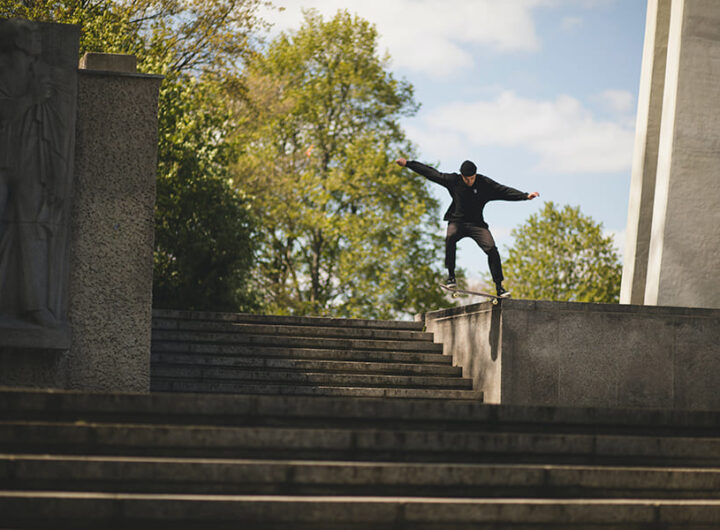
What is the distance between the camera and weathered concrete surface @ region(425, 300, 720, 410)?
10.5 m

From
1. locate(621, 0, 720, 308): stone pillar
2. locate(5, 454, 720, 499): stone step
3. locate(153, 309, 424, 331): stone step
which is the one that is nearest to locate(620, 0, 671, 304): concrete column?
locate(621, 0, 720, 308): stone pillar

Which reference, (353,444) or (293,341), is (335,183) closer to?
(293,341)

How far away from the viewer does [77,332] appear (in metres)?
8.03

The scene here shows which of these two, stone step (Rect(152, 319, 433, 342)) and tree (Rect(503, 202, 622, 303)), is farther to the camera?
tree (Rect(503, 202, 622, 303))

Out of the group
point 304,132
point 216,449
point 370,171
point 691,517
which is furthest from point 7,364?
point 304,132

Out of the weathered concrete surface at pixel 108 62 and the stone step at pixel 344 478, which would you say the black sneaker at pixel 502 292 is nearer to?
the stone step at pixel 344 478

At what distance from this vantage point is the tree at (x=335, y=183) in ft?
103

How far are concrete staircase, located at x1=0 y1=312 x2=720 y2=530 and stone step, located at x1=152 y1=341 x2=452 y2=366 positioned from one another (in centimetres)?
541

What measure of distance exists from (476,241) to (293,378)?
2987mm

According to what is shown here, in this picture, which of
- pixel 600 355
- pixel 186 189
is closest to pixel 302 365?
pixel 600 355

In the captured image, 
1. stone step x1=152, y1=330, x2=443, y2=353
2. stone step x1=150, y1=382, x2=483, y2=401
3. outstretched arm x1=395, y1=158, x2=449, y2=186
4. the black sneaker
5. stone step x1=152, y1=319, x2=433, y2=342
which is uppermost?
outstretched arm x1=395, y1=158, x2=449, y2=186

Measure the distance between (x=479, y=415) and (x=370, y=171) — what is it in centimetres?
2557

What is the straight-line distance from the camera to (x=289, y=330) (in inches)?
496

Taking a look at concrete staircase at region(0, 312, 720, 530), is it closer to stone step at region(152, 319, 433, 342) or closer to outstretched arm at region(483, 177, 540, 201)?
outstretched arm at region(483, 177, 540, 201)
